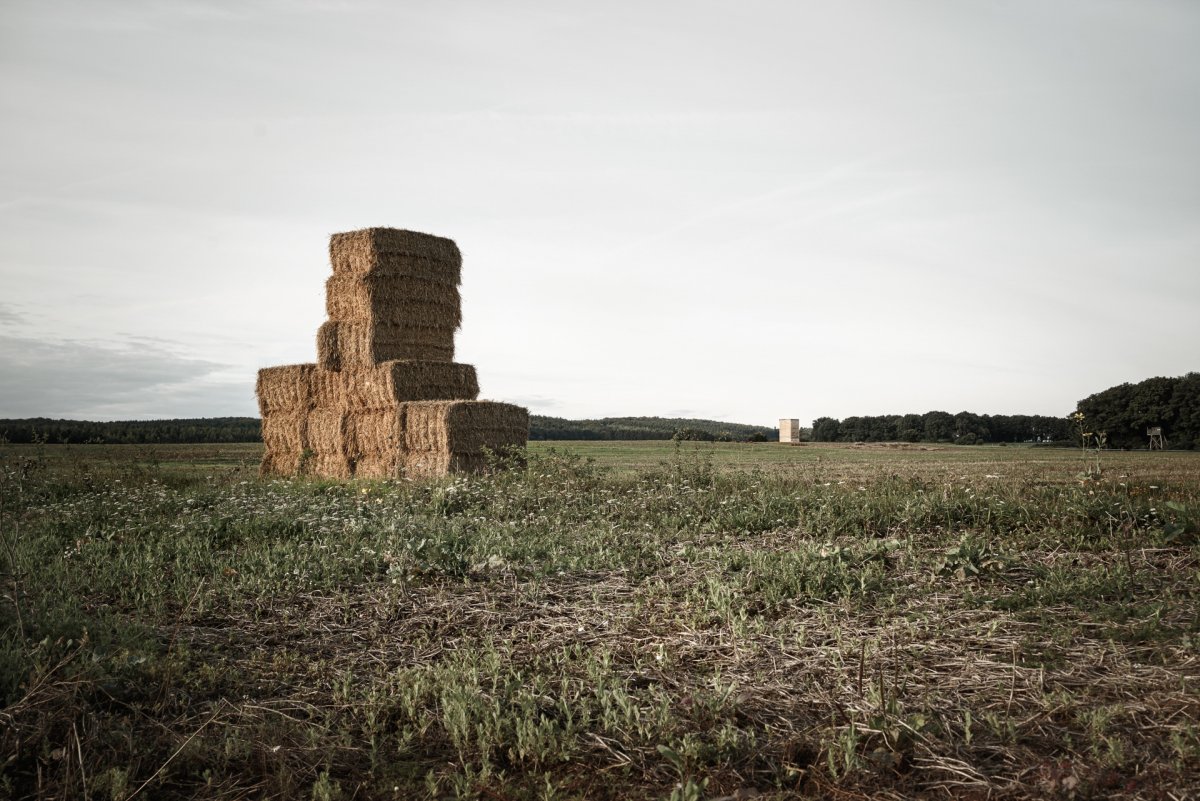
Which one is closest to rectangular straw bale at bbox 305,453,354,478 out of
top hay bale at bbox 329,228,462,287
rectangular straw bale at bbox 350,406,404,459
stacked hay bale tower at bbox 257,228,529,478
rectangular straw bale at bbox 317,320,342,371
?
stacked hay bale tower at bbox 257,228,529,478

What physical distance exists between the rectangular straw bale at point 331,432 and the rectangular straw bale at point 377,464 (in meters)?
0.43

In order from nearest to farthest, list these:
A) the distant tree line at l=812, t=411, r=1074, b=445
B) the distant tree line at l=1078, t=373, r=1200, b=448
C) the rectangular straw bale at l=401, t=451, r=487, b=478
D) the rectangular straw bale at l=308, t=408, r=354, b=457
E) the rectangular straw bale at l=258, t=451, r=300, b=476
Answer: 1. the rectangular straw bale at l=401, t=451, r=487, b=478
2. the rectangular straw bale at l=308, t=408, r=354, b=457
3. the rectangular straw bale at l=258, t=451, r=300, b=476
4. the distant tree line at l=1078, t=373, r=1200, b=448
5. the distant tree line at l=812, t=411, r=1074, b=445

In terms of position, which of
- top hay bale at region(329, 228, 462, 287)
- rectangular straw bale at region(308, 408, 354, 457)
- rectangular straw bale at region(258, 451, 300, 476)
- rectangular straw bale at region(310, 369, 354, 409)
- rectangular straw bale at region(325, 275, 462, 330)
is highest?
top hay bale at region(329, 228, 462, 287)

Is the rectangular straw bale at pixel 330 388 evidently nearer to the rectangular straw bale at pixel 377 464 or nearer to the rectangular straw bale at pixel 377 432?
the rectangular straw bale at pixel 377 432

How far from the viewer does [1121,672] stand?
4359 mm

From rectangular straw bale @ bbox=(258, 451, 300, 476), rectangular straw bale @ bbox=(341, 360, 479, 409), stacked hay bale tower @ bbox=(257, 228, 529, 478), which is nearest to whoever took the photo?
stacked hay bale tower @ bbox=(257, 228, 529, 478)

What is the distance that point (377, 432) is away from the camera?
1836 centimetres

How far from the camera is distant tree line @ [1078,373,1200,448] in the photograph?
38594 mm

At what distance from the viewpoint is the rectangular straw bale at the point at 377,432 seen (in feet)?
57.6

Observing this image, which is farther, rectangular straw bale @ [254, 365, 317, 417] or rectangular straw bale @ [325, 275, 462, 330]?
rectangular straw bale @ [254, 365, 317, 417]

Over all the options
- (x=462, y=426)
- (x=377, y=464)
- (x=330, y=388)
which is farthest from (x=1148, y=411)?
(x=330, y=388)

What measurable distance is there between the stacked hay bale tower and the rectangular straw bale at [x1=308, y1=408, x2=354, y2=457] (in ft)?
0.08

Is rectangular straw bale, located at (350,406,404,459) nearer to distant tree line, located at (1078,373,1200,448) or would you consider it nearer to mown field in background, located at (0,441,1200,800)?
mown field in background, located at (0,441,1200,800)

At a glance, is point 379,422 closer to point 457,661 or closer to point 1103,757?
point 457,661
